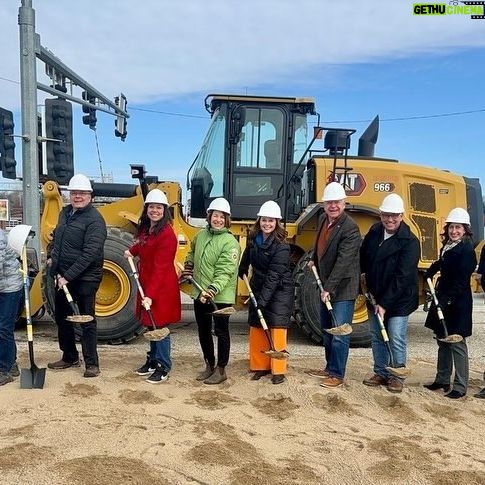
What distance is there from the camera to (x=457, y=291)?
17.8 ft

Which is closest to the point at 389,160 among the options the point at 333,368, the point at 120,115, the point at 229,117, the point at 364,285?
the point at 229,117

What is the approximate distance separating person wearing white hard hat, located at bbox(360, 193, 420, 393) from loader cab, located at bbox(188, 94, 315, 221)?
248 cm

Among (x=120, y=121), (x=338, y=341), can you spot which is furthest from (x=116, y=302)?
(x=120, y=121)

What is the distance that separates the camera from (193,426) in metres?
4.61

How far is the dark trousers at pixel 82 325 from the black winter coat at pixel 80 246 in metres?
0.12

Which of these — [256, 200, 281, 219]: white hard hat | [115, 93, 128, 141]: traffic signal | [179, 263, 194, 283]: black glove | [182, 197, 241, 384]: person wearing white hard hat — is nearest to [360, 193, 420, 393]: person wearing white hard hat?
[256, 200, 281, 219]: white hard hat

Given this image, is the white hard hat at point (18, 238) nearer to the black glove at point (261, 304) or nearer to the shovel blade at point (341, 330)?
the black glove at point (261, 304)

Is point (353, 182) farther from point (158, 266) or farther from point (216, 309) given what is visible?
point (158, 266)

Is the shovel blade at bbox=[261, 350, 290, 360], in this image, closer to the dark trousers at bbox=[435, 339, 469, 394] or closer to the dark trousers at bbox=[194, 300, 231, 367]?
the dark trousers at bbox=[194, 300, 231, 367]

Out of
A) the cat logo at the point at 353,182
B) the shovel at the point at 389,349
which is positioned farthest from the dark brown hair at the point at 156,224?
the cat logo at the point at 353,182

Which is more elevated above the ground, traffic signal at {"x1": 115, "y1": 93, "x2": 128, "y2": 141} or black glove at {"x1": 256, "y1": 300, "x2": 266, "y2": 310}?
traffic signal at {"x1": 115, "y1": 93, "x2": 128, "y2": 141}

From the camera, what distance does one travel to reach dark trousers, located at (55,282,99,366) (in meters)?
5.74

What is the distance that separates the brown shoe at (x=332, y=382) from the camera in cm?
559

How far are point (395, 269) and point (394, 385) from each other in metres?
1.10
